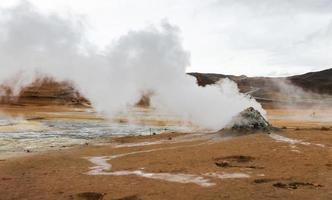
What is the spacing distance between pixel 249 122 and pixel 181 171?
17.4 m

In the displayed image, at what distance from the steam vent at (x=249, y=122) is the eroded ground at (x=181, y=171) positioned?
401cm

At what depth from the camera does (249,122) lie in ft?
130

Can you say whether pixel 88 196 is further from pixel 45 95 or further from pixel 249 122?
pixel 45 95

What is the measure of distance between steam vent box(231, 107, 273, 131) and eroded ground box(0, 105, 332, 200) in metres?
4.01

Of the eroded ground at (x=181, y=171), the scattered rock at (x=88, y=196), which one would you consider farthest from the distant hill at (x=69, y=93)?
the scattered rock at (x=88, y=196)

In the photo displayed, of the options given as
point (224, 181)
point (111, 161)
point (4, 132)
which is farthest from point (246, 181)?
point (4, 132)

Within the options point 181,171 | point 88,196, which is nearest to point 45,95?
point 181,171

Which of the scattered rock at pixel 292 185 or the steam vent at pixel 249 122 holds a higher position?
the steam vent at pixel 249 122

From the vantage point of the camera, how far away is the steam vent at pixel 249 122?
39.4 metres

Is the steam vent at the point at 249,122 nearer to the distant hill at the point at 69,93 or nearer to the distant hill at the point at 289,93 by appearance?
the distant hill at the point at 69,93

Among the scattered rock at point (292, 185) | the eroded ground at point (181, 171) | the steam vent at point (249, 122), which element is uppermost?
the steam vent at point (249, 122)

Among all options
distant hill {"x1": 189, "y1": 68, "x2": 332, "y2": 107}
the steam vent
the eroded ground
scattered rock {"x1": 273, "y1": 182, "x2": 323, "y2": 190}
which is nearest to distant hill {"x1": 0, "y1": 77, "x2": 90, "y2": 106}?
distant hill {"x1": 189, "y1": 68, "x2": 332, "y2": 107}

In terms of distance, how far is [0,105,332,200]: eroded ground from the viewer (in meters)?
18.8

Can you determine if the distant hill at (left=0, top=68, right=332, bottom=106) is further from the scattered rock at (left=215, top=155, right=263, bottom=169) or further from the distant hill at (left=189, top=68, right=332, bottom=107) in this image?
the scattered rock at (left=215, top=155, right=263, bottom=169)
